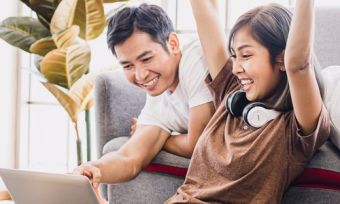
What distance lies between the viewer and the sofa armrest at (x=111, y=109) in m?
1.78

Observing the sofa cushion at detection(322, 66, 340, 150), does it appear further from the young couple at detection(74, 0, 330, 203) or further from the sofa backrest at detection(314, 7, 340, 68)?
the sofa backrest at detection(314, 7, 340, 68)

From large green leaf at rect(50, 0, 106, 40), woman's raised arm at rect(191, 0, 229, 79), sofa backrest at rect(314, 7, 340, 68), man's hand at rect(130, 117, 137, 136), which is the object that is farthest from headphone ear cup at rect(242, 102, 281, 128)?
large green leaf at rect(50, 0, 106, 40)

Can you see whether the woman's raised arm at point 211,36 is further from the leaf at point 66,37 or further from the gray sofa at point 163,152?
the leaf at point 66,37

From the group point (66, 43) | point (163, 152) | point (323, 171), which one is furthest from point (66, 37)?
point (323, 171)

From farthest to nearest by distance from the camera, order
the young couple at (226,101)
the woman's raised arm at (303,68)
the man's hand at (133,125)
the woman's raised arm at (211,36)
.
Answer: the man's hand at (133,125) → the woman's raised arm at (211,36) → the young couple at (226,101) → the woman's raised arm at (303,68)

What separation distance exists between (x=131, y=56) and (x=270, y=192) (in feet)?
1.83

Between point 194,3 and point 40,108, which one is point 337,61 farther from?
point 40,108

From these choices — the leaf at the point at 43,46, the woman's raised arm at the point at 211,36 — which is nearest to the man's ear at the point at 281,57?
the woman's raised arm at the point at 211,36

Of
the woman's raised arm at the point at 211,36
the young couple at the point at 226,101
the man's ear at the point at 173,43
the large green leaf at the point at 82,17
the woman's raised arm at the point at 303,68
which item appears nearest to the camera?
the woman's raised arm at the point at 303,68

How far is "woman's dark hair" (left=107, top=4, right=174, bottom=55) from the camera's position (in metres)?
1.58

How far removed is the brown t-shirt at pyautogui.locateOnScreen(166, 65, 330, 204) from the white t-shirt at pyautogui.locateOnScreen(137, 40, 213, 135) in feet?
0.67

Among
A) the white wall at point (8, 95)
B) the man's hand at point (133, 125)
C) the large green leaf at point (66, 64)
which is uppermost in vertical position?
the man's hand at point (133, 125)

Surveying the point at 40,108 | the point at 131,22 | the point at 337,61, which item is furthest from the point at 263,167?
the point at 40,108

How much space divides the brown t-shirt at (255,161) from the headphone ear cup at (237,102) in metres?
0.02
